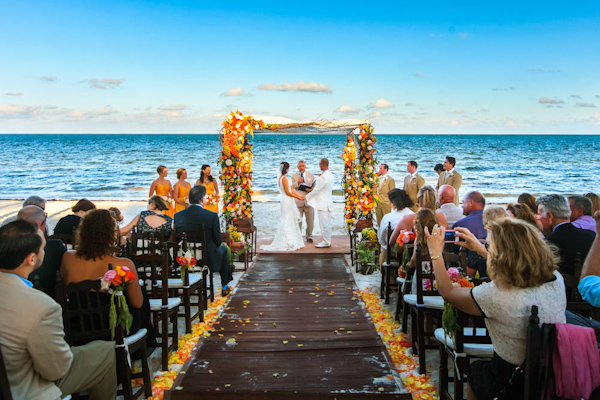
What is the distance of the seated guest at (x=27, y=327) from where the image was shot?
7.73 ft

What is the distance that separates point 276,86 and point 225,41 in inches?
485

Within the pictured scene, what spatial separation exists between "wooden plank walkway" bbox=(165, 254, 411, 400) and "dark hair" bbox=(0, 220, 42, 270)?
1649 millimetres

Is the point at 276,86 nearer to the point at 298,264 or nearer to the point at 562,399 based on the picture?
the point at 298,264

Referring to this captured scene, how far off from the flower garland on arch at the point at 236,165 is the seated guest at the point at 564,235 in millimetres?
6708

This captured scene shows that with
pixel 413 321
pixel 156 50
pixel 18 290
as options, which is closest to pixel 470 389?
pixel 413 321

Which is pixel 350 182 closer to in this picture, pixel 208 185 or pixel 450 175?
pixel 450 175

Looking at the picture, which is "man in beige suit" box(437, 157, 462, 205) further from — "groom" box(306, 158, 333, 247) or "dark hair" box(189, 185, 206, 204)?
"dark hair" box(189, 185, 206, 204)

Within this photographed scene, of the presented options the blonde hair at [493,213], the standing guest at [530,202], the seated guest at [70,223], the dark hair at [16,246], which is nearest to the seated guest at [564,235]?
the blonde hair at [493,213]

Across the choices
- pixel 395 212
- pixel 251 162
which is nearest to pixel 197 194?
pixel 395 212

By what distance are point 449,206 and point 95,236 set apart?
449 cm

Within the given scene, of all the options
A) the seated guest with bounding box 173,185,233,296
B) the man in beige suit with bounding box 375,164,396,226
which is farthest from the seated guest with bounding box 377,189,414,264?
the man in beige suit with bounding box 375,164,396,226

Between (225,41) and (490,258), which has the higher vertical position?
(225,41)

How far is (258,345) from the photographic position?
4691 mm

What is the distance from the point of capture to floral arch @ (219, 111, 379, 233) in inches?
397
